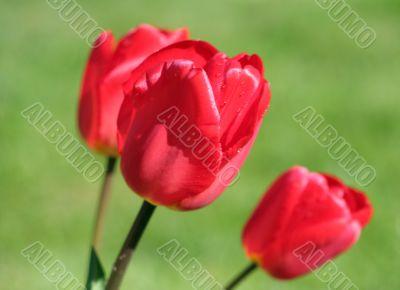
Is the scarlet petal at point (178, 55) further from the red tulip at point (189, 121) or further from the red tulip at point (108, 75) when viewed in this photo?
the red tulip at point (108, 75)

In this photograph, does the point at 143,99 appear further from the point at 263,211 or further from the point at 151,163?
the point at 263,211

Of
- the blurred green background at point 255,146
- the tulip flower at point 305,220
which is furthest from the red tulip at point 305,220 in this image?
the blurred green background at point 255,146

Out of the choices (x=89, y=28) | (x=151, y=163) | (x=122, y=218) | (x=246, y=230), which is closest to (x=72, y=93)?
(x=89, y=28)

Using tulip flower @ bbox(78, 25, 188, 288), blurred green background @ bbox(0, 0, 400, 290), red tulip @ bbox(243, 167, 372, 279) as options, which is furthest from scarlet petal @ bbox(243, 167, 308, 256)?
blurred green background @ bbox(0, 0, 400, 290)

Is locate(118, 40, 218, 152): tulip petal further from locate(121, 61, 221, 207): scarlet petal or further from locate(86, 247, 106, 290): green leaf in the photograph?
locate(86, 247, 106, 290): green leaf

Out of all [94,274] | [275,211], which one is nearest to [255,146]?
[275,211]
